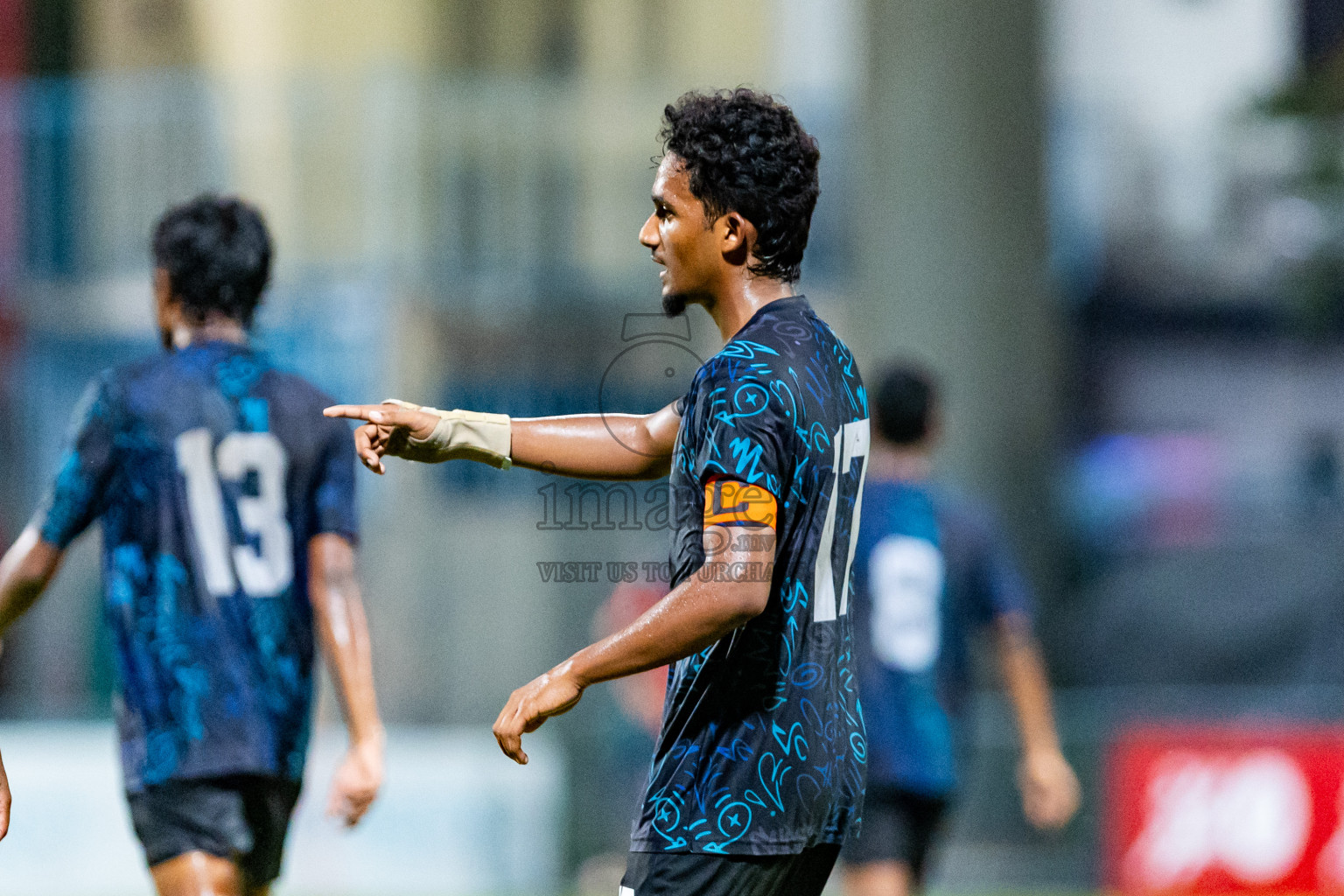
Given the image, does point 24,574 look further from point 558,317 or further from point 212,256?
point 558,317

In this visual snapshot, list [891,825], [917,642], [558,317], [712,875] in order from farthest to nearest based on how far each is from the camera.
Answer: [558,317]
[917,642]
[891,825]
[712,875]

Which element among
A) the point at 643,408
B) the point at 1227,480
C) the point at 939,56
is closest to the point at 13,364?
the point at 643,408

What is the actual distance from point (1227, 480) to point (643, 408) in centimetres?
1129

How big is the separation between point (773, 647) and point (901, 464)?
9.37 feet

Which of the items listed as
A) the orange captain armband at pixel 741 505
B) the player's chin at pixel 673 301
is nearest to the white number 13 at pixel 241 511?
the player's chin at pixel 673 301

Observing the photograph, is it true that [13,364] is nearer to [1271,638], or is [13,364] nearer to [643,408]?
[643,408]

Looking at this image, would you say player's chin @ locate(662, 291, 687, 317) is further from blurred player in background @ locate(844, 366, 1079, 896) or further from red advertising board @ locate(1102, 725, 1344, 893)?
red advertising board @ locate(1102, 725, 1344, 893)

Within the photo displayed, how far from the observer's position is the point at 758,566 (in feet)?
9.24

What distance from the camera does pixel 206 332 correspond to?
4312mm

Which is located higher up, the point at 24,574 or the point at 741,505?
the point at 741,505

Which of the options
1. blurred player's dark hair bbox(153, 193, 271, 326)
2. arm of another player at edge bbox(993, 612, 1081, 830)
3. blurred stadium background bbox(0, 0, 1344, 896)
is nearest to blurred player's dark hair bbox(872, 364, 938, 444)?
arm of another player at edge bbox(993, 612, 1081, 830)

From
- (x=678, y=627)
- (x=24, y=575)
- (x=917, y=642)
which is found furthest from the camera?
(x=917, y=642)

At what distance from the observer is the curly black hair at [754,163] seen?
3016 millimetres

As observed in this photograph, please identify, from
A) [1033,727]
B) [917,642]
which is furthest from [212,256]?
[1033,727]
